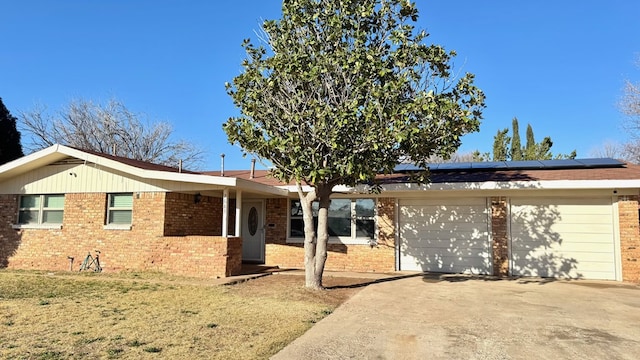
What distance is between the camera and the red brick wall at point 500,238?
38.1ft

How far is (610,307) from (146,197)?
10536 millimetres

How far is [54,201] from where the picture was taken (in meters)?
12.9

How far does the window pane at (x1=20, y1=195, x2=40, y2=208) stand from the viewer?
13.1 metres

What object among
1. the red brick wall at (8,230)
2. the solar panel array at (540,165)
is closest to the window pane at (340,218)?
the solar panel array at (540,165)

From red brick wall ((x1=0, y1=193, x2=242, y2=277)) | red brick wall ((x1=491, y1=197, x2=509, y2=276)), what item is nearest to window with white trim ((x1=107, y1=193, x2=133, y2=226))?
red brick wall ((x1=0, y1=193, x2=242, y2=277))

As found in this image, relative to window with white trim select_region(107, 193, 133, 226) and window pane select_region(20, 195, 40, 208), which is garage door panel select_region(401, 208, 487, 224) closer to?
window with white trim select_region(107, 193, 133, 226)

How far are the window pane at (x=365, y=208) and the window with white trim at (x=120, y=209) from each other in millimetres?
6274

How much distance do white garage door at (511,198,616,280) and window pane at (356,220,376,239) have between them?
375 centimetres

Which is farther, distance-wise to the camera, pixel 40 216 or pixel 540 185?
pixel 40 216

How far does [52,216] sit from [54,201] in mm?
436

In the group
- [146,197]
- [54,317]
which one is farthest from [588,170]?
[54,317]

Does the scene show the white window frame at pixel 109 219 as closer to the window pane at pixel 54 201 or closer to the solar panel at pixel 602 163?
the window pane at pixel 54 201

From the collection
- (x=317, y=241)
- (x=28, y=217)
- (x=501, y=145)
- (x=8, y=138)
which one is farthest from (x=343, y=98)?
(x=501, y=145)

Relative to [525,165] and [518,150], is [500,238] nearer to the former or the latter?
[525,165]
